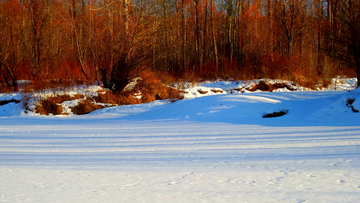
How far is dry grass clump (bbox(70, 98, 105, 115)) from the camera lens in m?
15.7

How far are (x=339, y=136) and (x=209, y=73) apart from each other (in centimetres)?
2206

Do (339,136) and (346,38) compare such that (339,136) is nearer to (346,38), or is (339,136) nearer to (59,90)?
(346,38)

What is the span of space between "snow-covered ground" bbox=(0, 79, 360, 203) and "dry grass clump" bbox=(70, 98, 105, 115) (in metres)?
4.65

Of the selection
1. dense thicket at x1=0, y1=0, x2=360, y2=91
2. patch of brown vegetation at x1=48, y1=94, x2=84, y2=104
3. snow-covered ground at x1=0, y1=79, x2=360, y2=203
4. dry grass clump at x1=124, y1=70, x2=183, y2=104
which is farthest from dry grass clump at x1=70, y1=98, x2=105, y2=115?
snow-covered ground at x1=0, y1=79, x2=360, y2=203

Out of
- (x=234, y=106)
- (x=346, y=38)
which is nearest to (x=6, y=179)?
(x=234, y=106)

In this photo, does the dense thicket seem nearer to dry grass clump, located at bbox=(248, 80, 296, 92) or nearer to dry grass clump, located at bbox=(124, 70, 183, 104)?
dry grass clump, located at bbox=(124, 70, 183, 104)

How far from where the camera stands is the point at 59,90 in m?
16.6

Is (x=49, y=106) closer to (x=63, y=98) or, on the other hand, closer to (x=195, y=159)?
(x=63, y=98)

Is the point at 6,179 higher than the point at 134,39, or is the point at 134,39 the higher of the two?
the point at 134,39

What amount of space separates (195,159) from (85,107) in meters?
11.6

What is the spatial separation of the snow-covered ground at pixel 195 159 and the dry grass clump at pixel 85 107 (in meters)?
4.65

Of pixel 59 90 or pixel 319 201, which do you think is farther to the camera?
pixel 59 90

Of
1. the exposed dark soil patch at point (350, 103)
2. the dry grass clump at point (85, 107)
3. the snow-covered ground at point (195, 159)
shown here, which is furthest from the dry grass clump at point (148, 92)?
the exposed dark soil patch at point (350, 103)

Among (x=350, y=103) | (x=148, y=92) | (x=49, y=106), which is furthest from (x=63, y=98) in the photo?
(x=350, y=103)
